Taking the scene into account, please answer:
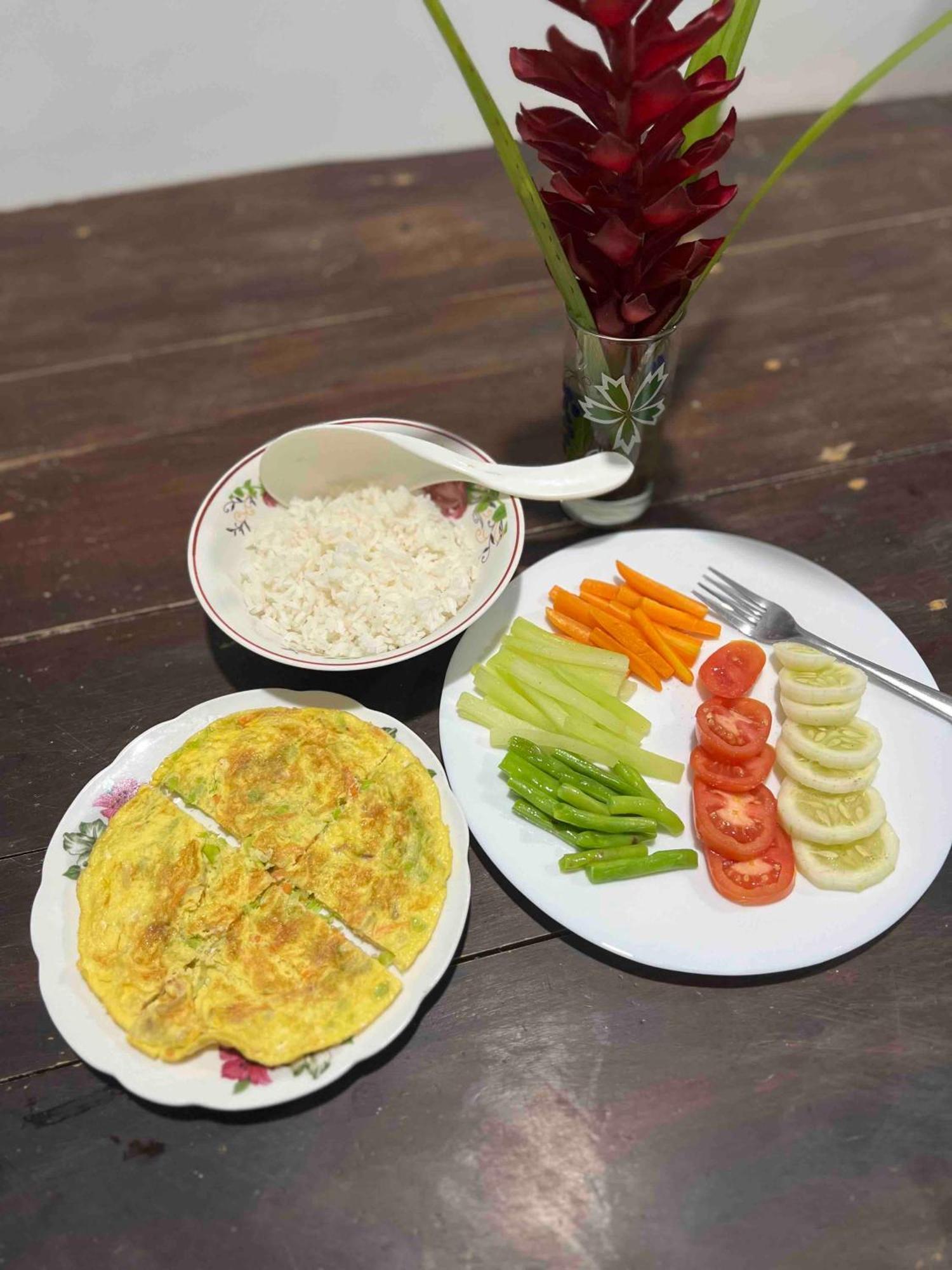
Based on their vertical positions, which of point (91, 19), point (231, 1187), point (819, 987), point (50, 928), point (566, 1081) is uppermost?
point (91, 19)

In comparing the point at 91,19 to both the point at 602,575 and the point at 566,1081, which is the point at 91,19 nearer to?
the point at 602,575

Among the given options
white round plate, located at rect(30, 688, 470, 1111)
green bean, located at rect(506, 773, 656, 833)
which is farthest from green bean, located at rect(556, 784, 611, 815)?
white round plate, located at rect(30, 688, 470, 1111)

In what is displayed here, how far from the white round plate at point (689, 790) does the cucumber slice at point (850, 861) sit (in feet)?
0.09

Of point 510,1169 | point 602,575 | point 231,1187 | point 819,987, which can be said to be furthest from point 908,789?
point 231,1187

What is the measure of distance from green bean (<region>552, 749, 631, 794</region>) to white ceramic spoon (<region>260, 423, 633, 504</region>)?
2.31 feet

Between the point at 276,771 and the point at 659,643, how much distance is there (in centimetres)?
103

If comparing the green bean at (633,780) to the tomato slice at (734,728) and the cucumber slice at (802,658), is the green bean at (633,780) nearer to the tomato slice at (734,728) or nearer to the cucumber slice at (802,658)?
the tomato slice at (734,728)

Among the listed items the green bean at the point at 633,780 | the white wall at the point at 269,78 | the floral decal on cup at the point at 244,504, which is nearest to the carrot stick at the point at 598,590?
the green bean at the point at 633,780

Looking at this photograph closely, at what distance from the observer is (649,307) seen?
2494mm

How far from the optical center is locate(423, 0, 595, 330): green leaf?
2.14m

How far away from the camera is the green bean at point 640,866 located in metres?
2.16

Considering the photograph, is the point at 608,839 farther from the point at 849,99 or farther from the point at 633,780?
the point at 849,99

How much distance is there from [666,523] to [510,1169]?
1.88 meters

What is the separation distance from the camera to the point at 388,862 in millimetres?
2203
